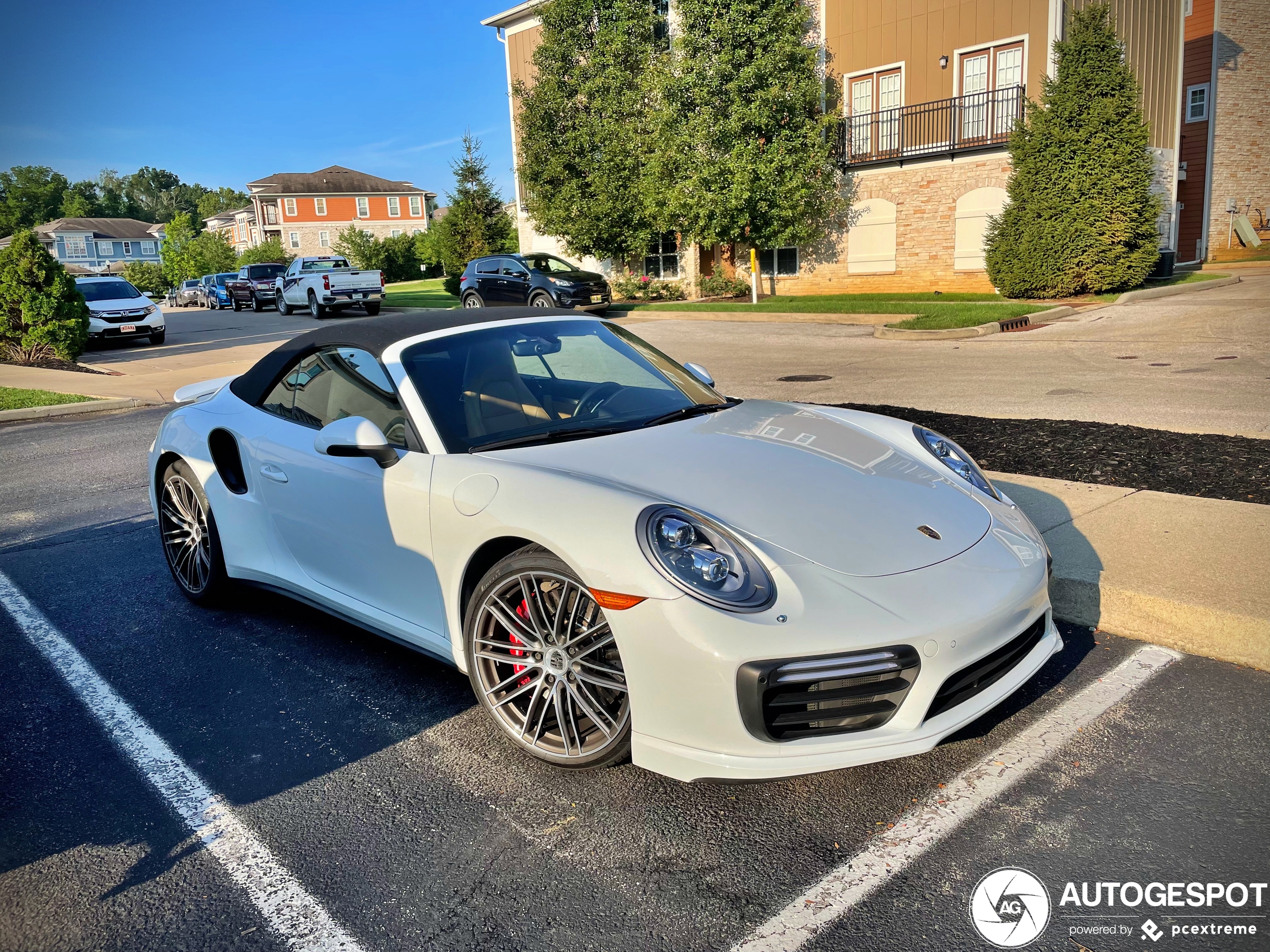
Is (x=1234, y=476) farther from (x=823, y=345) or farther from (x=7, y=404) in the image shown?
(x=7, y=404)

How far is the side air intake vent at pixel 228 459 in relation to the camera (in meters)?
4.50

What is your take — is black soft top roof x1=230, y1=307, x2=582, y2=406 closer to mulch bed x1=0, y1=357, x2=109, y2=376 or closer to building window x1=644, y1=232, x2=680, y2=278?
mulch bed x1=0, y1=357, x2=109, y2=376

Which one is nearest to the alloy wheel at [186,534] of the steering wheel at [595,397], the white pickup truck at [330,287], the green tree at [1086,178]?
the steering wheel at [595,397]

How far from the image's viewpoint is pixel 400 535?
3576mm

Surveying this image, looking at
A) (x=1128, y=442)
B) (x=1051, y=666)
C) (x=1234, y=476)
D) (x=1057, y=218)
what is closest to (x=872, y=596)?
(x=1051, y=666)

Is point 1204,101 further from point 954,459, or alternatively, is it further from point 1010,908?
point 1010,908

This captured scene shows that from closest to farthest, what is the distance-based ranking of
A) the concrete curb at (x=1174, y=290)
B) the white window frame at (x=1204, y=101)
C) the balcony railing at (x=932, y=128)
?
the concrete curb at (x=1174, y=290) < the balcony railing at (x=932, y=128) < the white window frame at (x=1204, y=101)

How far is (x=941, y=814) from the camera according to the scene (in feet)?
9.47

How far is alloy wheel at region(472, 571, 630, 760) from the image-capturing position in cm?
298

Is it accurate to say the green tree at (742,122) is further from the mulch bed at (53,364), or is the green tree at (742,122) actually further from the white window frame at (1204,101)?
the mulch bed at (53,364)

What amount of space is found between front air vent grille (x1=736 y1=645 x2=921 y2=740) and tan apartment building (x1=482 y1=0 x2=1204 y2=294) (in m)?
24.0

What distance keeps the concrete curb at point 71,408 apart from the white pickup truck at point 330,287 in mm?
16386

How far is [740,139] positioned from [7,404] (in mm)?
18105

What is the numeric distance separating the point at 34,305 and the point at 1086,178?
68.3ft
